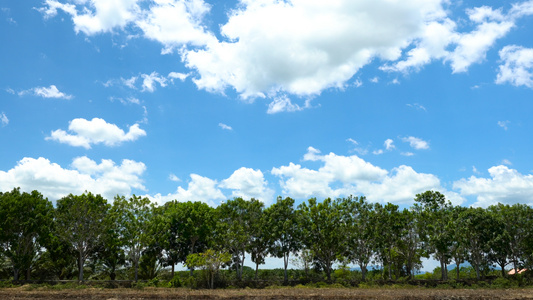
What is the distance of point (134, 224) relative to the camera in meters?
50.0

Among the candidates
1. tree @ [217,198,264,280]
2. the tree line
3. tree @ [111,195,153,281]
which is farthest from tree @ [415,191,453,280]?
tree @ [111,195,153,281]

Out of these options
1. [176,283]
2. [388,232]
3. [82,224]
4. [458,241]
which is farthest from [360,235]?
[82,224]

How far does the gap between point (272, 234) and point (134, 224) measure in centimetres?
1758

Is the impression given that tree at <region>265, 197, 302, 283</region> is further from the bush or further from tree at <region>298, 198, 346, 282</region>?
the bush

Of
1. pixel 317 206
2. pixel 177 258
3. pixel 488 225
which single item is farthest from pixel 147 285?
pixel 488 225

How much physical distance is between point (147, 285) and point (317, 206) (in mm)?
23374

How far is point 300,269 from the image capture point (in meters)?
56.4

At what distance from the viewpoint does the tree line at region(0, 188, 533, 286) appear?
49.5m

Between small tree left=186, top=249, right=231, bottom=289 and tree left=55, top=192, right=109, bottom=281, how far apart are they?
12.7 m

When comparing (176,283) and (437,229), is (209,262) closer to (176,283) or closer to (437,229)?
(176,283)

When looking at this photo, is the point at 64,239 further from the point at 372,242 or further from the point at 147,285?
the point at 372,242

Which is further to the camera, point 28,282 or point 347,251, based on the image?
point 347,251

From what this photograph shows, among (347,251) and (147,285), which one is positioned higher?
(347,251)

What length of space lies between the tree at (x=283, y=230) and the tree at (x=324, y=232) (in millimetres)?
1281
